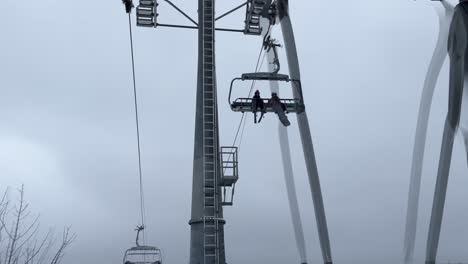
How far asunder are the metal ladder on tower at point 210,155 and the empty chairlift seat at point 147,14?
89.1 inches

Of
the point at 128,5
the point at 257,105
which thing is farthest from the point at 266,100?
the point at 128,5

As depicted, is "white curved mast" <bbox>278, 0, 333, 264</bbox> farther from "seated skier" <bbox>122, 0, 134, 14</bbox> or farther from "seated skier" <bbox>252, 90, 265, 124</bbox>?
"seated skier" <bbox>122, 0, 134, 14</bbox>

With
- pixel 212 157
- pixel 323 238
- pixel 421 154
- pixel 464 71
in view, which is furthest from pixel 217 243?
pixel 464 71

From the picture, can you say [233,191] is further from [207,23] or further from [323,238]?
[207,23]

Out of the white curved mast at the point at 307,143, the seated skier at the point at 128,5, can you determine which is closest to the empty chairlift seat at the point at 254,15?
the white curved mast at the point at 307,143

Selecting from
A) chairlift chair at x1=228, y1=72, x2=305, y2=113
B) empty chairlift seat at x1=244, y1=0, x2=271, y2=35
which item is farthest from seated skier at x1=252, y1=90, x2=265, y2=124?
empty chairlift seat at x1=244, y1=0, x2=271, y2=35

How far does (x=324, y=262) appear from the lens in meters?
22.5

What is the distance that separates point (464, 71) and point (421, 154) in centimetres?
310

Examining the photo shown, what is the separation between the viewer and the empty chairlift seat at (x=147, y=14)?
22344mm

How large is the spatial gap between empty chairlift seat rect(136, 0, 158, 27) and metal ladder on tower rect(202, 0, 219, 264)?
7.43 ft

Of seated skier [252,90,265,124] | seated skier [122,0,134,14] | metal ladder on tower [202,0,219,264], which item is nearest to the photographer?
metal ladder on tower [202,0,219,264]

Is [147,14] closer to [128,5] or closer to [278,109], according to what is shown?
[128,5]

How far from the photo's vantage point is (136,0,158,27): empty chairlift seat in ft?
73.3

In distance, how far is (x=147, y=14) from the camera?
22.4 metres
